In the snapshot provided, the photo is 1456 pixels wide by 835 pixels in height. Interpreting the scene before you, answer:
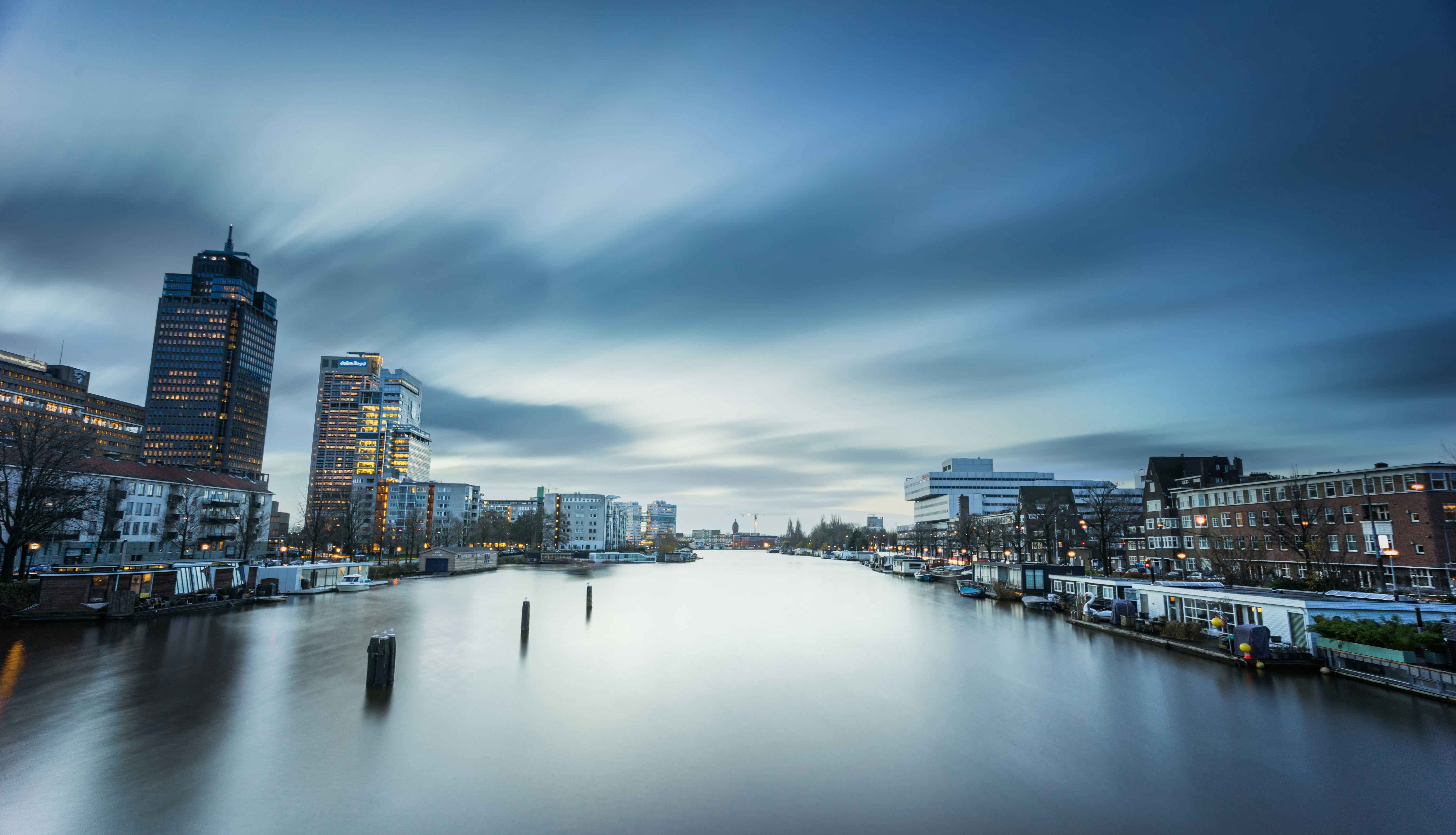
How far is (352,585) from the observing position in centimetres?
5750

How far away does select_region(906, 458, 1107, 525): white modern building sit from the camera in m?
179

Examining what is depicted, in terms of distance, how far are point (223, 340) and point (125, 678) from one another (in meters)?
223

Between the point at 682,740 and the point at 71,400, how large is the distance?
22357 centimetres

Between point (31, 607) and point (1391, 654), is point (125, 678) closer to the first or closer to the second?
point (31, 607)

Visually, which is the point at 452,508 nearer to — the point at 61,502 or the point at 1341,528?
the point at 61,502

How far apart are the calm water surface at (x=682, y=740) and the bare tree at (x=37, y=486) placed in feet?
38.3

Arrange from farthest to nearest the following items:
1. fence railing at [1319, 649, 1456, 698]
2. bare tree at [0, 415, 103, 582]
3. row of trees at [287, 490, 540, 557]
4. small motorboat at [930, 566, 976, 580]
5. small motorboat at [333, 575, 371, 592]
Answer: row of trees at [287, 490, 540, 557], small motorboat at [930, 566, 976, 580], small motorboat at [333, 575, 371, 592], bare tree at [0, 415, 103, 582], fence railing at [1319, 649, 1456, 698]

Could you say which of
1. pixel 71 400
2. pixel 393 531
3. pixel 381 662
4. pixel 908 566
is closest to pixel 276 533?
pixel 393 531

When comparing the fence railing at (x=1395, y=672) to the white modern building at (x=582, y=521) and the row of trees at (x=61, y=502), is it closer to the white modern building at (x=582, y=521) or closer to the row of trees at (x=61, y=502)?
the row of trees at (x=61, y=502)

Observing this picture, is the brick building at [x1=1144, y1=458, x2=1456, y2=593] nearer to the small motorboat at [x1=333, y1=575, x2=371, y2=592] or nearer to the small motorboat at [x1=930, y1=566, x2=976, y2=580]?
the small motorboat at [x1=930, y1=566, x2=976, y2=580]

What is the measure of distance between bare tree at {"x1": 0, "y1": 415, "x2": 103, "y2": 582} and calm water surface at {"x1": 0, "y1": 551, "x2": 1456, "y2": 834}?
11.7 metres

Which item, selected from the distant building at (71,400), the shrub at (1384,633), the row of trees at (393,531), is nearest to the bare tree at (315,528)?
the row of trees at (393,531)

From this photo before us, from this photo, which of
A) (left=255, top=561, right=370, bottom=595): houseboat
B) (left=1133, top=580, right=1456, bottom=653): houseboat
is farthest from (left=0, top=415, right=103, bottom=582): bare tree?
(left=1133, top=580, right=1456, bottom=653): houseboat

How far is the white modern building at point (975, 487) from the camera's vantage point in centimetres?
17888
